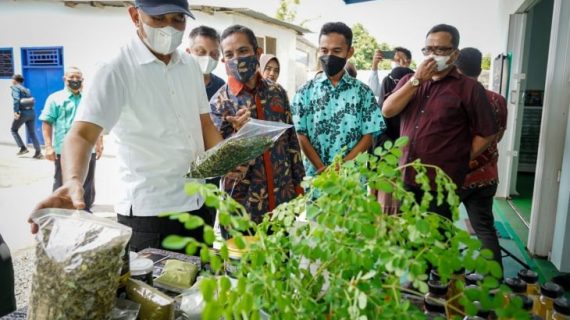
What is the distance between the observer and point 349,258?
2.35 ft

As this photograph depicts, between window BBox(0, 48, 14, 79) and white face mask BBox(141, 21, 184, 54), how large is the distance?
1077 centimetres

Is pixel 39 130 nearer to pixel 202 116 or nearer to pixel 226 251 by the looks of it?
pixel 202 116

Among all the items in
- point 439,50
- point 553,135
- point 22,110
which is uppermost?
point 439,50

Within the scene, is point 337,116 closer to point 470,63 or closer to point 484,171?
point 484,171

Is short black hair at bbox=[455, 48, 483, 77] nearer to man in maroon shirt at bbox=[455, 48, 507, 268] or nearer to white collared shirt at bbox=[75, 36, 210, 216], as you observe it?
man in maroon shirt at bbox=[455, 48, 507, 268]

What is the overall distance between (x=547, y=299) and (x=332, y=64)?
72.2 inches

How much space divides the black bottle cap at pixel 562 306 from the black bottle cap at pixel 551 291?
0.16ft

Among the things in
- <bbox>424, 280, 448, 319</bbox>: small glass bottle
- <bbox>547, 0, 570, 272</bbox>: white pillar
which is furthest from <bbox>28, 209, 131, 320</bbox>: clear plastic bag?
<bbox>547, 0, 570, 272</bbox>: white pillar

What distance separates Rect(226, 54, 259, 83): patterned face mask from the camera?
2.34 meters

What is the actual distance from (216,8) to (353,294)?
882 centimetres

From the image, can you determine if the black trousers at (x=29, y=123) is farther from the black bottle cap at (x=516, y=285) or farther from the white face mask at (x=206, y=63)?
the black bottle cap at (x=516, y=285)

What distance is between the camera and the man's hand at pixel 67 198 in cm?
108

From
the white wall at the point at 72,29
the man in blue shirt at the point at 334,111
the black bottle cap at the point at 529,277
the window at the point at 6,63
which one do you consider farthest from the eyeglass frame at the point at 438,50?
the window at the point at 6,63

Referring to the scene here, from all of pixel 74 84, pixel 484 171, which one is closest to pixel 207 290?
pixel 484 171
